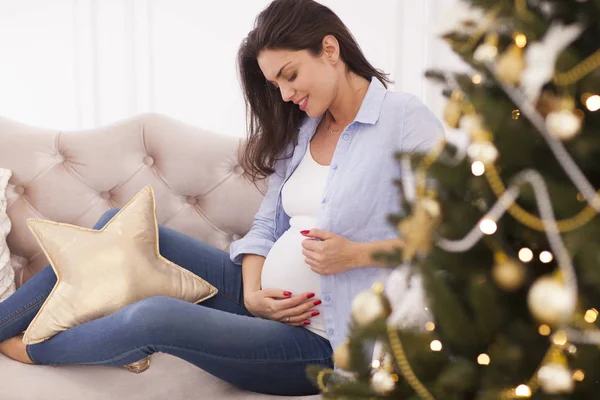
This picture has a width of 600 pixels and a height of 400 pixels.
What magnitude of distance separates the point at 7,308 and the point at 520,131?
1.36 m

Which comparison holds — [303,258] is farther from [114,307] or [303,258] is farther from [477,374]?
[477,374]

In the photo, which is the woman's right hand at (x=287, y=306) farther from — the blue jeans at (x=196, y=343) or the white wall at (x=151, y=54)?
the white wall at (x=151, y=54)

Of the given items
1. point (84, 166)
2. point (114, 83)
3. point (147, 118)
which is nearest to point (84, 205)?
point (84, 166)

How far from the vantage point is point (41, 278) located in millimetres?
1542

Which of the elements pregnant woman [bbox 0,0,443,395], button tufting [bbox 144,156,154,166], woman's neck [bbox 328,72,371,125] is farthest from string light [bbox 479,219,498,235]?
button tufting [bbox 144,156,154,166]

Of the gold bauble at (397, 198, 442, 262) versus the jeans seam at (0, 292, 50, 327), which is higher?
the gold bauble at (397, 198, 442, 262)

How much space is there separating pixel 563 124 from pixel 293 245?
40.7 inches

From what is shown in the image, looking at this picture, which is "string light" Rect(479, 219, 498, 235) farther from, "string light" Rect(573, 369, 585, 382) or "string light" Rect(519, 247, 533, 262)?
"string light" Rect(573, 369, 585, 382)

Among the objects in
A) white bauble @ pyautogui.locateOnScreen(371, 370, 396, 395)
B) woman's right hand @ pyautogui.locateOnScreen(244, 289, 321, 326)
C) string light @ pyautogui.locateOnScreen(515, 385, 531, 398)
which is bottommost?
woman's right hand @ pyautogui.locateOnScreen(244, 289, 321, 326)

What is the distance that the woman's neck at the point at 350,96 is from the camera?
156cm

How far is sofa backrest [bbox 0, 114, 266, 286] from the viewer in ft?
6.07

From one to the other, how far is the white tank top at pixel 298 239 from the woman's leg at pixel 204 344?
0.40 ft

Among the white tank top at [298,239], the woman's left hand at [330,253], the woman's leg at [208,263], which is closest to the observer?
the woman's left hand at [330,253]

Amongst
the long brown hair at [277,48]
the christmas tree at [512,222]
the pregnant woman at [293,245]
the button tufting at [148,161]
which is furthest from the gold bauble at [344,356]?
the button tufting at [148,161]
